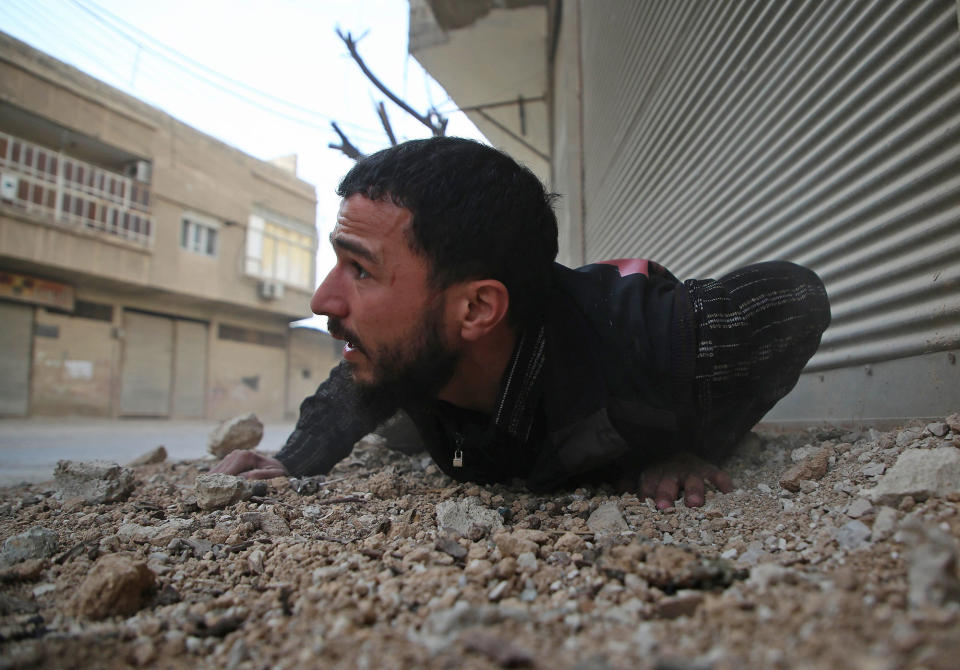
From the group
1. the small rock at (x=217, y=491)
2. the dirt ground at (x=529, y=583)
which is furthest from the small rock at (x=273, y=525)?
the small rock at (x=217, y=491)

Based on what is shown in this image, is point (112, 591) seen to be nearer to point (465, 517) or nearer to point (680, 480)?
point (465, 517)

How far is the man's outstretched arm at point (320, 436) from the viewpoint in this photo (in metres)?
2.07

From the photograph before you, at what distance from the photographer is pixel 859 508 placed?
1.02 m

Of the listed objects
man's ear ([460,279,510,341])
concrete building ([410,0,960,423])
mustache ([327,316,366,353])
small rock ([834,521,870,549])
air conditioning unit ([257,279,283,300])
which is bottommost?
small rock ([834,521,870,549])

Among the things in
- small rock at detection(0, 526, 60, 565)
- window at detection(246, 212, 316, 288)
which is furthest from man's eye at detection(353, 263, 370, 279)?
window at detection(246, 212, 316, 288)

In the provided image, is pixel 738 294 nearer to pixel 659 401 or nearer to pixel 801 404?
pixel 659 401

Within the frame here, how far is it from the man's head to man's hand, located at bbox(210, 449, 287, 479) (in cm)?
68

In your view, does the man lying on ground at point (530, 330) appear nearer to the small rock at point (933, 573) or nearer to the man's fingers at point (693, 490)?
the man's fingers at point (693, 490)

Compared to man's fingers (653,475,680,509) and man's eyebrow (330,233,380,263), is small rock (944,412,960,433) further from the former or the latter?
man's eyebrow (330,233,380,263)

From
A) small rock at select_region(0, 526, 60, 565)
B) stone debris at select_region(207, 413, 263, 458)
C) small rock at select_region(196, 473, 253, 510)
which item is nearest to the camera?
small rock at select_region(0, 526, 60, 565)

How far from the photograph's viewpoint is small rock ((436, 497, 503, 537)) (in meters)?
1.24

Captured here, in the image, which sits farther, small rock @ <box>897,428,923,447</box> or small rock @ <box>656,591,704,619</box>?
small rock @ <box>897,428,923,447</box>

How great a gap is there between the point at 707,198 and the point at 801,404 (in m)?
1.13

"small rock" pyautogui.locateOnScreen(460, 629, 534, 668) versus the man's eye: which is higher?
the man's eye
